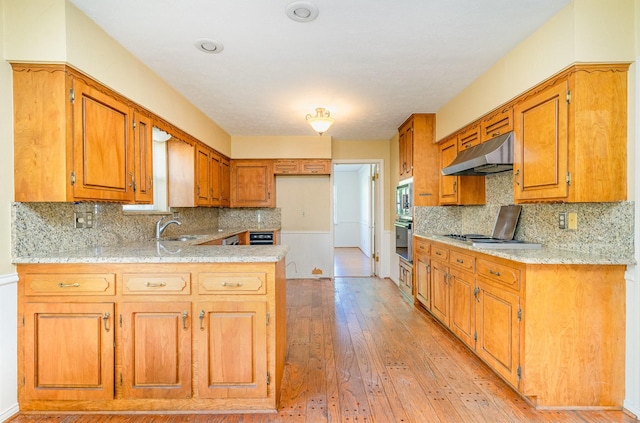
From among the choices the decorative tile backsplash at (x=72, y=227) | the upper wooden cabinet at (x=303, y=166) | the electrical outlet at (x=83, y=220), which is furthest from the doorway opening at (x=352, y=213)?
the electrical outlet at (x=83, y=220)

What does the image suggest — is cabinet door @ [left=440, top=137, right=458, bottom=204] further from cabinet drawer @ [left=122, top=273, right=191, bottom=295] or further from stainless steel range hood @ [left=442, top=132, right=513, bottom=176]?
cabinet drawer @ [left=122, top=273, right=191, bottom=295]

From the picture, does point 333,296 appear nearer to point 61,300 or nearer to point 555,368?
point 555,368

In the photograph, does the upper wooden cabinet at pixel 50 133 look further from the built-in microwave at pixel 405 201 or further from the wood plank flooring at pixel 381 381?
the built-in microwave at pixel 405 201

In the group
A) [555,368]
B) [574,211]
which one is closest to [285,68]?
[574,211]

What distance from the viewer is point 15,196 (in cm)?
184

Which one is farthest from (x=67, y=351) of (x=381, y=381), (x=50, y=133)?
(x=381, y=381)

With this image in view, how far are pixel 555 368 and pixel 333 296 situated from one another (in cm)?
276

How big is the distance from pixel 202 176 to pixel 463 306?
3235mm

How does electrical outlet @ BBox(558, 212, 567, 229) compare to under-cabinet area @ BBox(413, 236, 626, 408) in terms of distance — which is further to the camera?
electrical outlet @ BBox(558, 212, 567, 229)

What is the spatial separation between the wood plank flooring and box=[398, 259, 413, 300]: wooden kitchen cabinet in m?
0.54

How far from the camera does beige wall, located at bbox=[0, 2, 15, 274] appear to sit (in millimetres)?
1780

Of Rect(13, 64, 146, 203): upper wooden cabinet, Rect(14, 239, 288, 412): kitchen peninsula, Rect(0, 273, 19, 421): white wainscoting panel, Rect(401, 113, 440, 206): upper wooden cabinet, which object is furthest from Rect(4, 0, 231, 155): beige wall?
Rect(401, 113, 440, 206): upper wooden cabinet

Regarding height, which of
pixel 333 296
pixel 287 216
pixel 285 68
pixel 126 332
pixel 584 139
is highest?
pixel 285 68

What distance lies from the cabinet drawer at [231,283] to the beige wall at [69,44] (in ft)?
4.94
